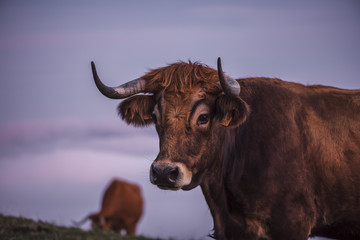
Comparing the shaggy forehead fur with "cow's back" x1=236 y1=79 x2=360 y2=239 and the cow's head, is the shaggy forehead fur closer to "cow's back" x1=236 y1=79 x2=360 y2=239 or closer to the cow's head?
the cow's head

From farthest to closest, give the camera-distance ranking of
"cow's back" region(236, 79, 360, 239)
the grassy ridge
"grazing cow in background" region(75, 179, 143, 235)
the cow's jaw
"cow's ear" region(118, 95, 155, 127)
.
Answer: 1. "grazing cow in background" region(75, 179, 143, 235)
2. the grassy ridge
3. "cow's ear" region(118, 95, 155, 127)
4. "cow's back" region(236, 79, 360, 239)
5. the cow's jaw

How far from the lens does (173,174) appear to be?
17.3 ft

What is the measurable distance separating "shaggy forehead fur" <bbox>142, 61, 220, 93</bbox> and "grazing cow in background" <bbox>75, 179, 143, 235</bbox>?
55.4 ft

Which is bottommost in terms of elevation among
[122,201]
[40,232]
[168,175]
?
[122,201]

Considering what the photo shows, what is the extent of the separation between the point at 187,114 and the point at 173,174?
0.79m

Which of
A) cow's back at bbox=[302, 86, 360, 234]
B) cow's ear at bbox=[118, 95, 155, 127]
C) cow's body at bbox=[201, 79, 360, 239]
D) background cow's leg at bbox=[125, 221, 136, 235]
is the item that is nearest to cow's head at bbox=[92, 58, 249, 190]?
cow's ear at bbox=[118, 95, 155, 127]

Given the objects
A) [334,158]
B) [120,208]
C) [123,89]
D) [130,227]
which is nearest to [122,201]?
[120,208]

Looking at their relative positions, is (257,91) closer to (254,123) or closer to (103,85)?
(254,123)

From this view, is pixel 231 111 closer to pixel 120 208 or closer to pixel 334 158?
pixel 334 158

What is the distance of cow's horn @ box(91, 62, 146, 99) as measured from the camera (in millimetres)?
6035

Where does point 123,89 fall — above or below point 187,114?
above

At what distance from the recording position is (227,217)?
600 cm

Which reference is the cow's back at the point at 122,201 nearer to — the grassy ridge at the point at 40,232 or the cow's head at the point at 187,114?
the grassy ridge at the point at 40,232

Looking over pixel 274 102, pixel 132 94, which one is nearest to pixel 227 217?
pixel 274 102
